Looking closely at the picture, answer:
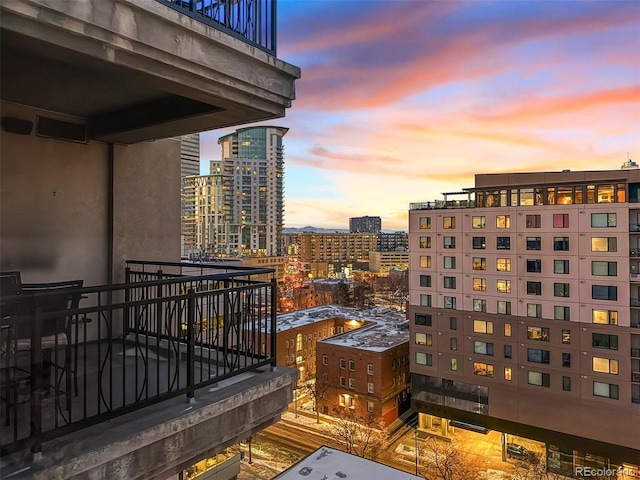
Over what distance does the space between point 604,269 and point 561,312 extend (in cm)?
291

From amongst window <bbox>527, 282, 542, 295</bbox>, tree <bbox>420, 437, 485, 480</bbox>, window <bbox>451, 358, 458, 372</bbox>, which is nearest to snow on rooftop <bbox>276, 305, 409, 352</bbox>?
window <bbox>451, 358, 458, 372</bbox>

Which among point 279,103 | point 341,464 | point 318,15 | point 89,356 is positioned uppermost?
point 318,15

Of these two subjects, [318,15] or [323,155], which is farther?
[323,155]

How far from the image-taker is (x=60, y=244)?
409 cm

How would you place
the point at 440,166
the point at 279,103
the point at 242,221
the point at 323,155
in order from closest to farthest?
1. the point at 279,103
2. the point at 440,166
3. the point at 323,155
4. the point at 242,221

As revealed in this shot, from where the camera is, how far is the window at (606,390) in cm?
1877

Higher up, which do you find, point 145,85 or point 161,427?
point 145,85

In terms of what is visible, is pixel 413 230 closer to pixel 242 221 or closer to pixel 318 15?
pixel 318 15

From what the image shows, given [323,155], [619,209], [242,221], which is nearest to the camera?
[619,209]

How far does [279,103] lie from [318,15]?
30.0 feet

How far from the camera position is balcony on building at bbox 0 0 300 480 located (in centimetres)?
209

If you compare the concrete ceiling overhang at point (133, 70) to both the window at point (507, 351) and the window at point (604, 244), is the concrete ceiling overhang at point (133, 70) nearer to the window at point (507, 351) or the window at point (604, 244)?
the window at point (604, 244)

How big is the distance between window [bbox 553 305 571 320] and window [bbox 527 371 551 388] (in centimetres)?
307

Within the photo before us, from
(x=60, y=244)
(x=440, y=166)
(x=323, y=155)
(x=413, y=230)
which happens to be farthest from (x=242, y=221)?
(x=60, y=244)
